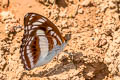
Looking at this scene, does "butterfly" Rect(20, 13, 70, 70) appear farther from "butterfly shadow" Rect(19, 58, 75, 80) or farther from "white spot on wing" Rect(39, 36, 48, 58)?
"butterfly shadow" Rect(19, 58, 75, 80)

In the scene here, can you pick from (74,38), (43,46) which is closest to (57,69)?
(43,46)

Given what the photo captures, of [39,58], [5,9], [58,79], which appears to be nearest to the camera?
[58,79]

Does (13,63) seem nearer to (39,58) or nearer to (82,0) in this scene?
(39,58)

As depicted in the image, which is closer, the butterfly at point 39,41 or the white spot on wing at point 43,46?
the butterfly at point 39,41

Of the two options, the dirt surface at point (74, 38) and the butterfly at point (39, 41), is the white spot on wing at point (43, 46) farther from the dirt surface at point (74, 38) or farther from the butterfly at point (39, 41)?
the dirt surface at point (74, 38)

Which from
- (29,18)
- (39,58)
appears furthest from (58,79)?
(29,18)

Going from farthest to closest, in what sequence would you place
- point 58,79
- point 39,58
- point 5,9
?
point 5,9
point 39,58
point 58,79

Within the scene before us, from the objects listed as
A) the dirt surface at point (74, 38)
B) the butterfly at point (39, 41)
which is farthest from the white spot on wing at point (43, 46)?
the dirt surface at point (74, 38)

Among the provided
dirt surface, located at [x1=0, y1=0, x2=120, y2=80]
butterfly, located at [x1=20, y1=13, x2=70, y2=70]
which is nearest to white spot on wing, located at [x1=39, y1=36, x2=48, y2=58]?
butterfly, located at [x1=20, y1=13, x2=70, y2=70]
